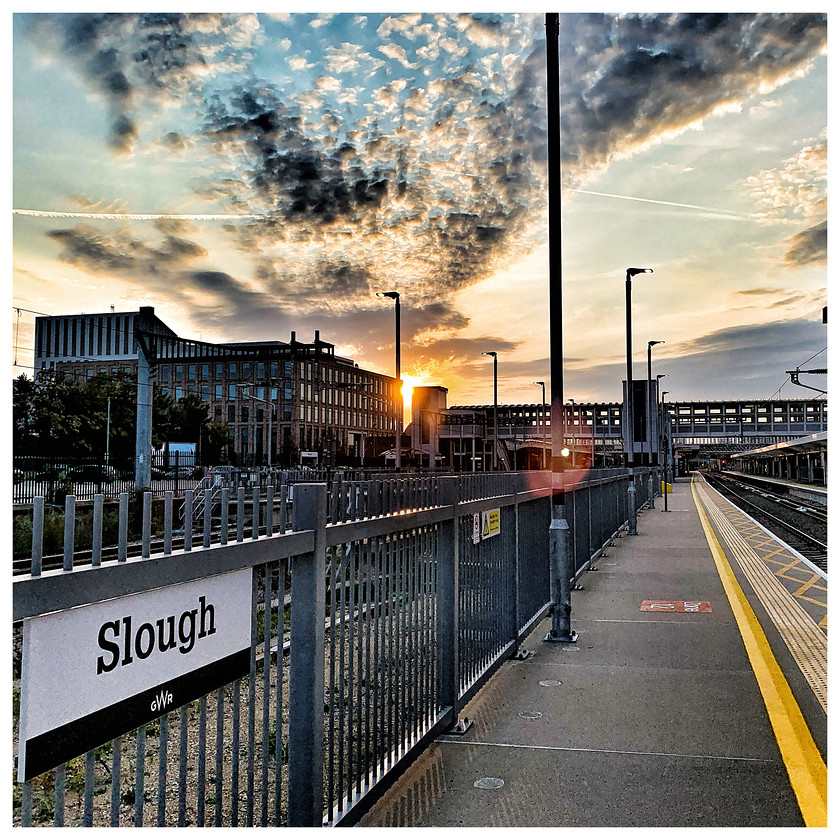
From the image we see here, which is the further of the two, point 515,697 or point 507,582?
point 507,582

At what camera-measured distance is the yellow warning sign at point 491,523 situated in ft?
22.4

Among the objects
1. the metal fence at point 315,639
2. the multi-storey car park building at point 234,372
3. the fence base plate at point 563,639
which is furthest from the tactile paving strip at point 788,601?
the multi-storey car park building at point 234,372

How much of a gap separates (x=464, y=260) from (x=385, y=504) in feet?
78.6

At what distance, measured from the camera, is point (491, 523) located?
7.14 meters

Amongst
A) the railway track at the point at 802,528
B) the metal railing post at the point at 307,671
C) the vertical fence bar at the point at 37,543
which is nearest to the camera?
the vertical fence bar at the point at 37,543

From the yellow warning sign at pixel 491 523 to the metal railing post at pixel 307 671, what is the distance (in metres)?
3.25

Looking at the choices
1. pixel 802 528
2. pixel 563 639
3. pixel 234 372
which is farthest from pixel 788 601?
pixel 234 372

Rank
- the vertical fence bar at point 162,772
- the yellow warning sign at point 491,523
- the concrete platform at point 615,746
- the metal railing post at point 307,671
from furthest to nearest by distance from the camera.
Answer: the yellow warning sign at point 491,523, the concrete platform at point 615,746, the metal railing post at point 307,671, the vertical fence bar at point 162,772

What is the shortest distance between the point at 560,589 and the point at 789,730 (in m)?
3.02

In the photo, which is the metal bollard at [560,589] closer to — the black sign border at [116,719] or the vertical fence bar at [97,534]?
the black sign border at [116,719]
